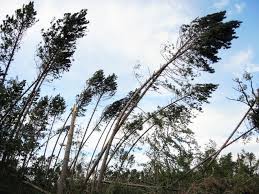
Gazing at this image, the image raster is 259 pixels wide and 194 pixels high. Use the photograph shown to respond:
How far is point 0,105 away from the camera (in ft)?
78.2

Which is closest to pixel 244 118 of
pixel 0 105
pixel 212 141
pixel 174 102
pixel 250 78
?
pixel 250 78

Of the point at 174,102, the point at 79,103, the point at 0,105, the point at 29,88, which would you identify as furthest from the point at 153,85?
the point at 79,103

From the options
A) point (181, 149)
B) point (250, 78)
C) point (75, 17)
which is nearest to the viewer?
point (181, 149)

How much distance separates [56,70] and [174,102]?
31.0 feet

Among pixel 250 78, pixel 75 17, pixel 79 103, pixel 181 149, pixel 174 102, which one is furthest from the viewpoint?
pixel 79 103

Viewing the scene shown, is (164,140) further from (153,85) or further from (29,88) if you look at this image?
(29,88)

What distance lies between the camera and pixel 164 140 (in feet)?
66.2

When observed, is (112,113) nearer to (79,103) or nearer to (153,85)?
(79,103)

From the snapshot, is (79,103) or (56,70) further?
(79,103)

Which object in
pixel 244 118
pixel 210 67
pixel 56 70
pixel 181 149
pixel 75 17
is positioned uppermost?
pixel 75 17

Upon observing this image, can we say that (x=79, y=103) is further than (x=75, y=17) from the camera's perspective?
Yes

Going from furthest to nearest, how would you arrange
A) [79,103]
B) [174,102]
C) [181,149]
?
[79,103] → [174,102] → [181,149]

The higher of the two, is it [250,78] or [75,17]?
[75,17]

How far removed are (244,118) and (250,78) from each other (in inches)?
117
